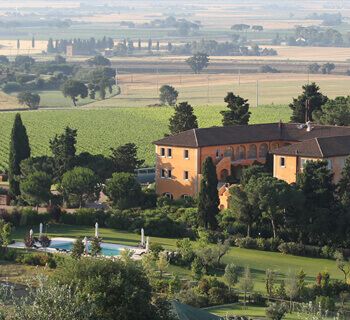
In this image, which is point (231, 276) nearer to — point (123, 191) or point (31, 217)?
point (31, 217)

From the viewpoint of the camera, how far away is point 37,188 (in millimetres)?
50188

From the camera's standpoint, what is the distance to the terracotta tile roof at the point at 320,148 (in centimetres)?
5147

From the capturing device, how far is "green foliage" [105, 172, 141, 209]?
50125mm

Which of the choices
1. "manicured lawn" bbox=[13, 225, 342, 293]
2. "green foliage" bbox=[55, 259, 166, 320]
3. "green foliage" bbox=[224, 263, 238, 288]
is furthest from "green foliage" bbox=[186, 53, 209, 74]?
"green foliage" bbox=[55, 259, 166, 320]

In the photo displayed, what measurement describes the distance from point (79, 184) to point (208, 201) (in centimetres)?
631

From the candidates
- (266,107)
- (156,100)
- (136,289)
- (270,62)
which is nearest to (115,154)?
(136,289)

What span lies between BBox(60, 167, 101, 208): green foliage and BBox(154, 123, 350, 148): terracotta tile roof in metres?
4.78

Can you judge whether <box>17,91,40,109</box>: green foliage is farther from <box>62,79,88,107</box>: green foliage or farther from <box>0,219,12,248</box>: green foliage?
<box>0,219,12,248</box>: green foliage

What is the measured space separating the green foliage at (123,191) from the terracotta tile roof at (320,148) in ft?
20.0

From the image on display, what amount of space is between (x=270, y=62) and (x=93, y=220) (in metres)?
144

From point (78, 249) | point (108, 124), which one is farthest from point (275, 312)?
point (108, 124)

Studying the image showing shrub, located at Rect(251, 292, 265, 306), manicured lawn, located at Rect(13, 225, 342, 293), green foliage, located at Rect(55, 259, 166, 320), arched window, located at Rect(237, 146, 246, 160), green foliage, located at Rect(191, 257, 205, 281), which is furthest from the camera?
arched window, located at Rect(237, 146, 246, 160)

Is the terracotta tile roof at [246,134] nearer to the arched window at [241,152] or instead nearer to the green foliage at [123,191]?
the arched window at [241,152]

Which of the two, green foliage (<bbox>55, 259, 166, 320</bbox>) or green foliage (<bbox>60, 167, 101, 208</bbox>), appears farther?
green foliage (<bbox>60, 167, 101, 208</bbox>)
